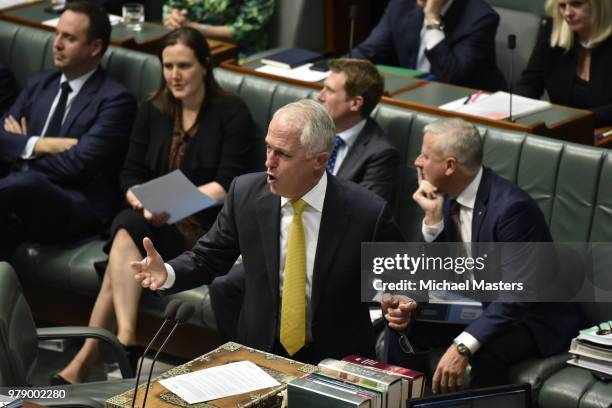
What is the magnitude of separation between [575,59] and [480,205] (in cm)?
142

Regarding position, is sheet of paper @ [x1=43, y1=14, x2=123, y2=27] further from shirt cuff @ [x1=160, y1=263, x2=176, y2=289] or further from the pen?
shirt cuff @ [x1=160, y1=263, x2=176, y2=289]

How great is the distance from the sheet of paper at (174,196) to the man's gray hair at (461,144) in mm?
1010

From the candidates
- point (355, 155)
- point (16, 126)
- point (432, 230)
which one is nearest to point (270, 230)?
point (432, 230)

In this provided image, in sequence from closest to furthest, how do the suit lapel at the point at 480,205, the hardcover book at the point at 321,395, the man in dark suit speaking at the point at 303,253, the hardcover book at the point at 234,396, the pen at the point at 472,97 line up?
the hardcover book at the point at 321,395 → the hardcover book at the point at 234,396 → the man in dark suit speaking at the point at 303,253 → the suit lapel at the point at 480,205 → the pen at the point at 472,97

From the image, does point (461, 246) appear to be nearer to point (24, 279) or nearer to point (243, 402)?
point (243, 402)

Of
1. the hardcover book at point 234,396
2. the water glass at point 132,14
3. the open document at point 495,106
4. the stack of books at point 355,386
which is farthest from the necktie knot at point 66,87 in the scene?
the stack of books at point 355,386

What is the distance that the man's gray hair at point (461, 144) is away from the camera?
3871mm

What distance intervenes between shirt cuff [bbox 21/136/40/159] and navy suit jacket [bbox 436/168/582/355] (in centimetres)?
207

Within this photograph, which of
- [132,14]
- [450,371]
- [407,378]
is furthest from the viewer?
[132,14]

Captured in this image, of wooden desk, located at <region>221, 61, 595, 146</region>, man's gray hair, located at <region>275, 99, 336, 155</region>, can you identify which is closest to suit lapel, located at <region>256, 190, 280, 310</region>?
man's gray hair, located at <region>275, 99, 336, 155</region>

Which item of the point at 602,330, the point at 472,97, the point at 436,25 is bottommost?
the point at 602,330

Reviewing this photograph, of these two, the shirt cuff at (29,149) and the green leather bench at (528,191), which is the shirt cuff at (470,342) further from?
the shirt cuff at (29,149)

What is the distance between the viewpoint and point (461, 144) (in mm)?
3871

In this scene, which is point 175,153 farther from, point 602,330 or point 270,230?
point 602,330
